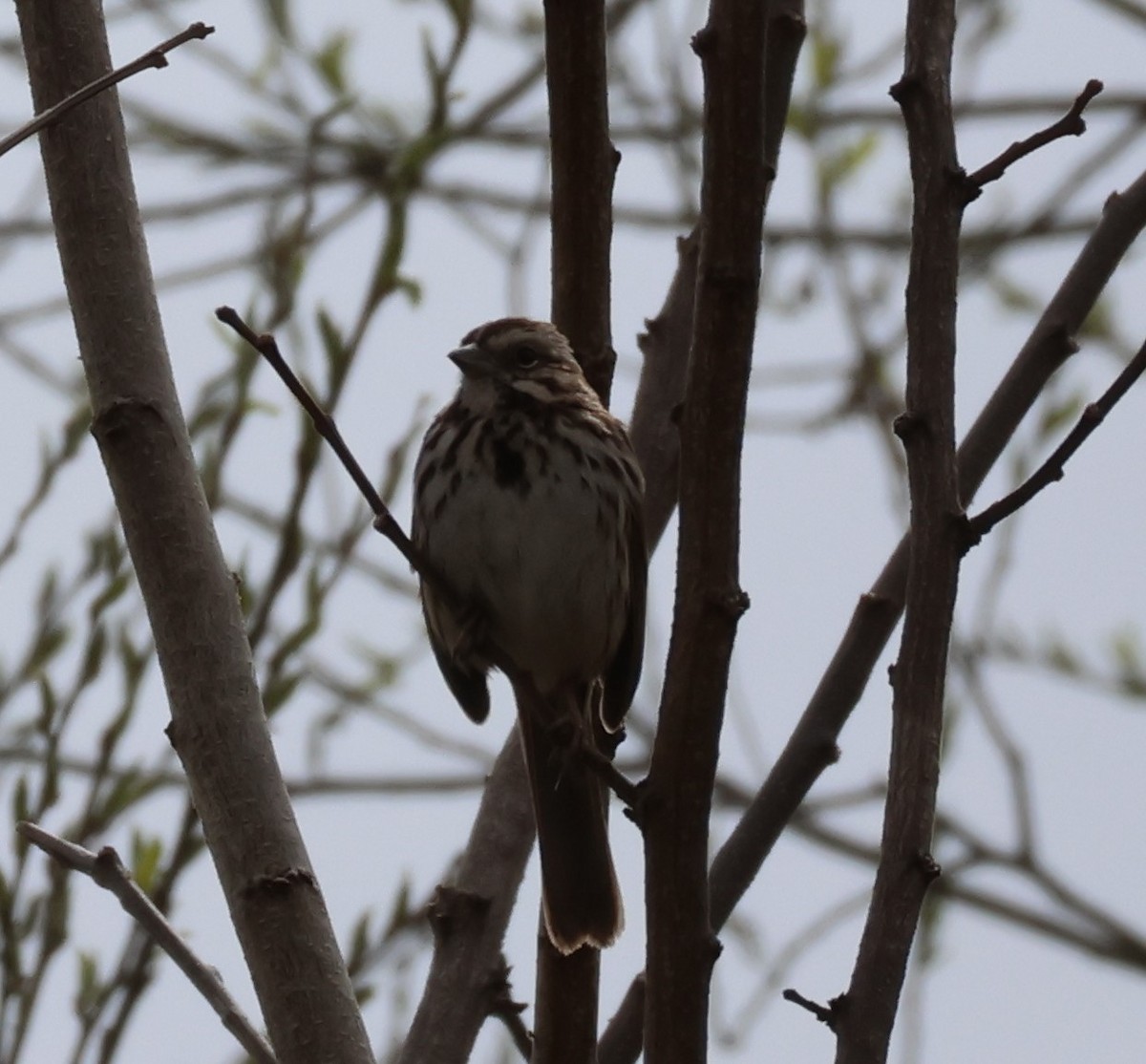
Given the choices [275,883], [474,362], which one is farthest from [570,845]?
[275,883]

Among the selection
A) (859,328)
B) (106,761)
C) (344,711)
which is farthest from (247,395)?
(859,328)

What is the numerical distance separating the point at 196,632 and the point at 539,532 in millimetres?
1843

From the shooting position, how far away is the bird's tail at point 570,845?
3551 mm

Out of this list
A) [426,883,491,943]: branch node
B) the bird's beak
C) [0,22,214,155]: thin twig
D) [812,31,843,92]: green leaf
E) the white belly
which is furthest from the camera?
[812,31,843,92]: green leaf

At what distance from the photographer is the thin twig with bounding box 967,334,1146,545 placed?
2.69 m

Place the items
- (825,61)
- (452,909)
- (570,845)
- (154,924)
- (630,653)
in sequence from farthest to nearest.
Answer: (825,61)
(630,653)
(570,845)
(452,909)
(154,924)

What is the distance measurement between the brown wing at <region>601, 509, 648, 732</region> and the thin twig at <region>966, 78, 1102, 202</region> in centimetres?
178

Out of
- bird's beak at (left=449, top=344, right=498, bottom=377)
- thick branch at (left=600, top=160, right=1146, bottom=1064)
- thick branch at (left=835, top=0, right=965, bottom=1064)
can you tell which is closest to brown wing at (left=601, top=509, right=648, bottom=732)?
bird's beak at (left=449, top=344, right=498, bottom=377)

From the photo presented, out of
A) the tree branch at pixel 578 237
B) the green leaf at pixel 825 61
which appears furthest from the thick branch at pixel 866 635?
the green leaf at pixel 825 61

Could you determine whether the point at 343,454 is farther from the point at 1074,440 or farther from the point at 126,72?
the point at 1074,440

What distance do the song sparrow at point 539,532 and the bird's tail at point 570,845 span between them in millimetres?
276

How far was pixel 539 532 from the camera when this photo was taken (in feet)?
14.6

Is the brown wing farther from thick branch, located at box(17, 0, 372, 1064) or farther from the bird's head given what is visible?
thick branch, located at box(17, 0, 372, 1064)

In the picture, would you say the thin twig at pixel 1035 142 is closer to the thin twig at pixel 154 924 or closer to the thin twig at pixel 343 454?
the thin twig at pixel 343 454
